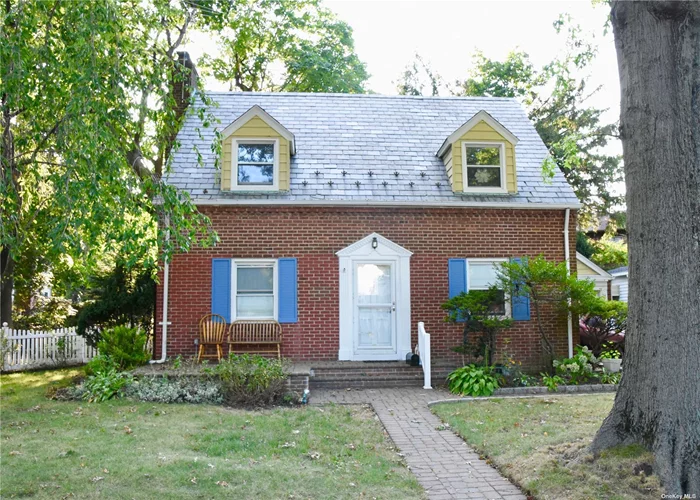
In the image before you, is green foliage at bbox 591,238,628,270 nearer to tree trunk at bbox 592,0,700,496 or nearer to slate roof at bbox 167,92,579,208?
slate roof at bbox 167,92,579,208

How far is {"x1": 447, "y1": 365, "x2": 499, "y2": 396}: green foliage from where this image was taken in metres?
10.2

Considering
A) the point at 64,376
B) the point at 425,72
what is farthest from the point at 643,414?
the point at 425,72

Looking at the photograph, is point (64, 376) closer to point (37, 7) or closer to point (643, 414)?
point (37, 7)

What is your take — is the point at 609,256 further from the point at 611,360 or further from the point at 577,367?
the point at 577,367

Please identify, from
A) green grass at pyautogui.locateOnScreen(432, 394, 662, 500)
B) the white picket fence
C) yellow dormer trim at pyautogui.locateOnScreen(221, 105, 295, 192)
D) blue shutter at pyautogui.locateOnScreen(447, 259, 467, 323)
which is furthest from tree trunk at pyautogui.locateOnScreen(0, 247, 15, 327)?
green grass at pyautogui.locateOnScreen(432, 394, 662, 500)

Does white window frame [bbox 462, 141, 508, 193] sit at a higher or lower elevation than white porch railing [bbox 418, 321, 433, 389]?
higher

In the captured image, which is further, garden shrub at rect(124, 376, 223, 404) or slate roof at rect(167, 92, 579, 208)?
slate roof at rect(167, 92, 579, 208)

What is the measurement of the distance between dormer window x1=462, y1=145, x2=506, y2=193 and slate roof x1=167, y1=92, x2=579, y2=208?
33 cm

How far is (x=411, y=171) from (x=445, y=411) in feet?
20.3

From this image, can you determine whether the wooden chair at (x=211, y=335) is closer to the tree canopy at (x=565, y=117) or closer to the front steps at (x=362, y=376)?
the front steps at (x=362, y=376)

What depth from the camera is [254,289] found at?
12234 mm

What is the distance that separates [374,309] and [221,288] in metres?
3.26

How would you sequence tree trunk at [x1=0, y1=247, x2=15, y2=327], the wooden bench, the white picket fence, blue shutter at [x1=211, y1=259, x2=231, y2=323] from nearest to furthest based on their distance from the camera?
the wooden bench, blue shutter at [x1=211, y1=259, x2=231, y2=323], the white picket fence, tree trunk at [x1=0, y1=247, x2=15, y2=327]

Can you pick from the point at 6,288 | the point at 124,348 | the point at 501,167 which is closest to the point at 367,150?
the point at 501,167
